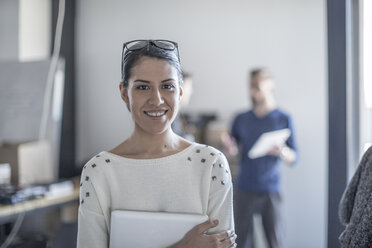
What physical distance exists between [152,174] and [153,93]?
161 mm

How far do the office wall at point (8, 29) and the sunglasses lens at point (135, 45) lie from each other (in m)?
2.55

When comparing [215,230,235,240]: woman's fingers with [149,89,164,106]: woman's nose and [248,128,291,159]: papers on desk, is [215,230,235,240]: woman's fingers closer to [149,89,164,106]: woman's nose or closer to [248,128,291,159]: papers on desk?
[149,89,164,106]: woman's nose

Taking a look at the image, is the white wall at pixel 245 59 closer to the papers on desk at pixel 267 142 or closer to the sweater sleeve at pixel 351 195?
the papers on desk at pixel 267 142

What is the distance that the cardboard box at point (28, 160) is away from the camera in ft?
7.79

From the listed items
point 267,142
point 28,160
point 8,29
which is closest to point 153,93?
point 267,142

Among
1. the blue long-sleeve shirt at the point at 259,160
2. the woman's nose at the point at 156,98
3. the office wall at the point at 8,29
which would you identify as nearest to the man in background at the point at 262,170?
the blue long-sleeve shirt at the point at 259,160

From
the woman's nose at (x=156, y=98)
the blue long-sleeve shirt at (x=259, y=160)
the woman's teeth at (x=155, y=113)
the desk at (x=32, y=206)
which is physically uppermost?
the woman's nose at (x=156, y=98)

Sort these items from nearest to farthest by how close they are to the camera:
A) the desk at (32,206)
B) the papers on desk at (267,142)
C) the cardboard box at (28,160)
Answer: the desk at (32,206), the papers on desk at (267,142), the cardboard box at (28,160)

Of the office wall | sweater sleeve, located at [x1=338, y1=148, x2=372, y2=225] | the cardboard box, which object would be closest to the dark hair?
sweater sleeve, located at [x1=338, y1=148, x2=372, y2=225]

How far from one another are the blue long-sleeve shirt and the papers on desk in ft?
0.10

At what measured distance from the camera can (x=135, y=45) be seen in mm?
792

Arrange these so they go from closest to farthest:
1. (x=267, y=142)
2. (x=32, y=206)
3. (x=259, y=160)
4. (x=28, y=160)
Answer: (x=32, y=206), (x=267, y=142), (x=259, y=160), (x=28, y=160)

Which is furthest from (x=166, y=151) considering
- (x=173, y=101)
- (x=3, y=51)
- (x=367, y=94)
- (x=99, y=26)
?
(x=3, y=51)

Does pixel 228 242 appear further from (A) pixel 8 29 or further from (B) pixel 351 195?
(A) pixel 8 29
